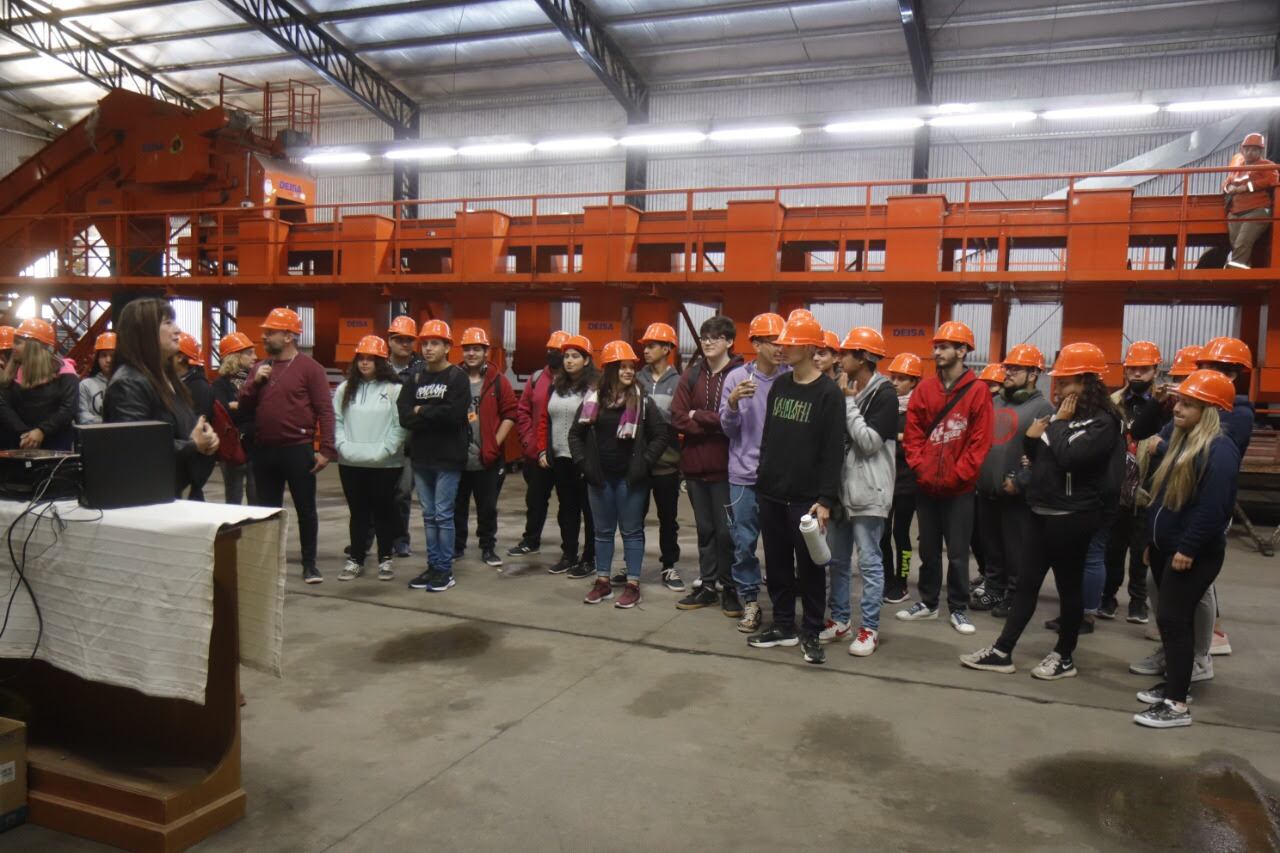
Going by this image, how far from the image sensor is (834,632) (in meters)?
4.73

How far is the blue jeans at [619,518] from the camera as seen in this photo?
5391 mm

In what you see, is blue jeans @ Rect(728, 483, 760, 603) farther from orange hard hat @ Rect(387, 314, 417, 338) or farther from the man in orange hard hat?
the man in orange hard hat

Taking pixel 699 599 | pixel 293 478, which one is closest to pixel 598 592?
pixel 699 599

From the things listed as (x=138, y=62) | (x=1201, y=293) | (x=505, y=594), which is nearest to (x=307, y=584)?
(x=505, y=594)

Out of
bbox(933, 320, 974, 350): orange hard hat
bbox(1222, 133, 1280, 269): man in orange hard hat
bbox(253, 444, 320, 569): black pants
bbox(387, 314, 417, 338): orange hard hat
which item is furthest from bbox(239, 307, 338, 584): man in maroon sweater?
bbox(1222, 133, 1280, 269): man in orange hard hat

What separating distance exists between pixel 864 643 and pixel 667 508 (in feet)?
5.83

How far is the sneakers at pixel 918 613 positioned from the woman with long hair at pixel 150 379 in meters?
3.92

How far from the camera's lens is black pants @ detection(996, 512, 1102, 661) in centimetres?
394

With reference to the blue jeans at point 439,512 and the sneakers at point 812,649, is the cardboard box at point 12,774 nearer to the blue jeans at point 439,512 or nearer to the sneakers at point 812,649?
the blue jeans at point 439,512

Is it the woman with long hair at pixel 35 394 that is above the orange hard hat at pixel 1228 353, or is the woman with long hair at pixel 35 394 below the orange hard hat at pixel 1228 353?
below

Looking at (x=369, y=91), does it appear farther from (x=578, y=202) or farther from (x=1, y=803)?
(x=1, y=803)

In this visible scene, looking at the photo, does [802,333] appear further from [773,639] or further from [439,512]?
[439,512]

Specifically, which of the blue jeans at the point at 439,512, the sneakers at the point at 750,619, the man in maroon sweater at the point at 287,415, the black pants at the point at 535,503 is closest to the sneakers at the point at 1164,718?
the sneakers at the point at 750,619

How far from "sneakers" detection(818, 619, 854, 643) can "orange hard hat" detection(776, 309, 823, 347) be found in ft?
5.21
